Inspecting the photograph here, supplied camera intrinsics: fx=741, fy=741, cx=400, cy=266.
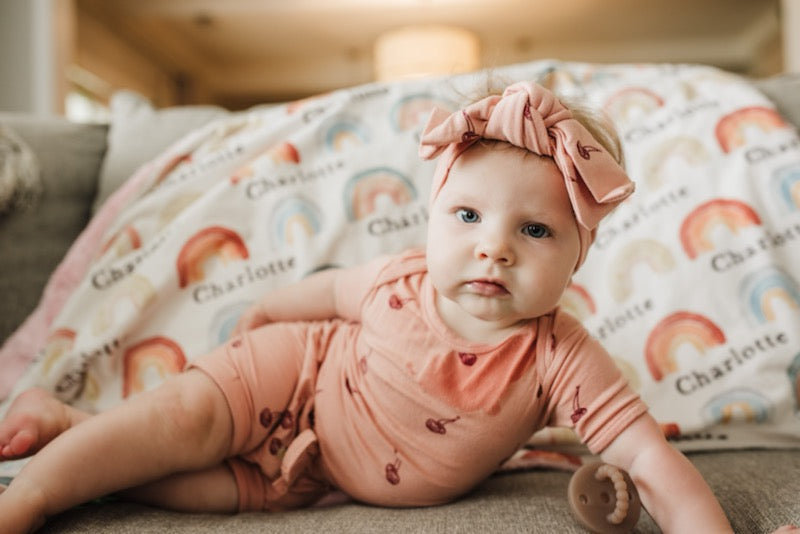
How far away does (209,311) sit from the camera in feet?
3.47

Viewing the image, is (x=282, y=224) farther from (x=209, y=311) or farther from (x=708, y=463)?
(x=708, y=463)

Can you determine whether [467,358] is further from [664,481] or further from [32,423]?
[32,423]

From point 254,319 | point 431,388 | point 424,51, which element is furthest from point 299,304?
point 424,51

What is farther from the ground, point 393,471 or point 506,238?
point 506,238

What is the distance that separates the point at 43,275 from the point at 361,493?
2.20 feet

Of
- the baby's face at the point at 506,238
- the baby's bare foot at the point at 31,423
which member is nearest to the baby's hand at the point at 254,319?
the baby's bare foot at the point at 31,423

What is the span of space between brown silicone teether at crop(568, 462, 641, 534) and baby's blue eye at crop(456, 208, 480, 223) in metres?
0.25

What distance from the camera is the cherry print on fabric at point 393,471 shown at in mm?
760

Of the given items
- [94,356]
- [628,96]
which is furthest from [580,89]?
[94,356]

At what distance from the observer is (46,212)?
1.18 metres

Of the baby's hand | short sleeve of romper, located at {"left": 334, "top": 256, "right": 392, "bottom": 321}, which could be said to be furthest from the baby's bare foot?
short sleeve of romper, located at {"left": 334, "top": 256, "right": 392, "bottom": 321}

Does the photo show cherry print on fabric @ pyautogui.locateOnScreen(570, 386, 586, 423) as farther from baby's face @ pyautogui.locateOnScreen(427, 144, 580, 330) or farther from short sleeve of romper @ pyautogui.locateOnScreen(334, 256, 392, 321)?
short sleeve of romper @ pyautogui.locateOnScreen(334, 256, 392, 321)

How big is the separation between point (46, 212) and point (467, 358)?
2.60ft

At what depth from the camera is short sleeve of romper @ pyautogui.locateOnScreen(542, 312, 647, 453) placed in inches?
27.4
